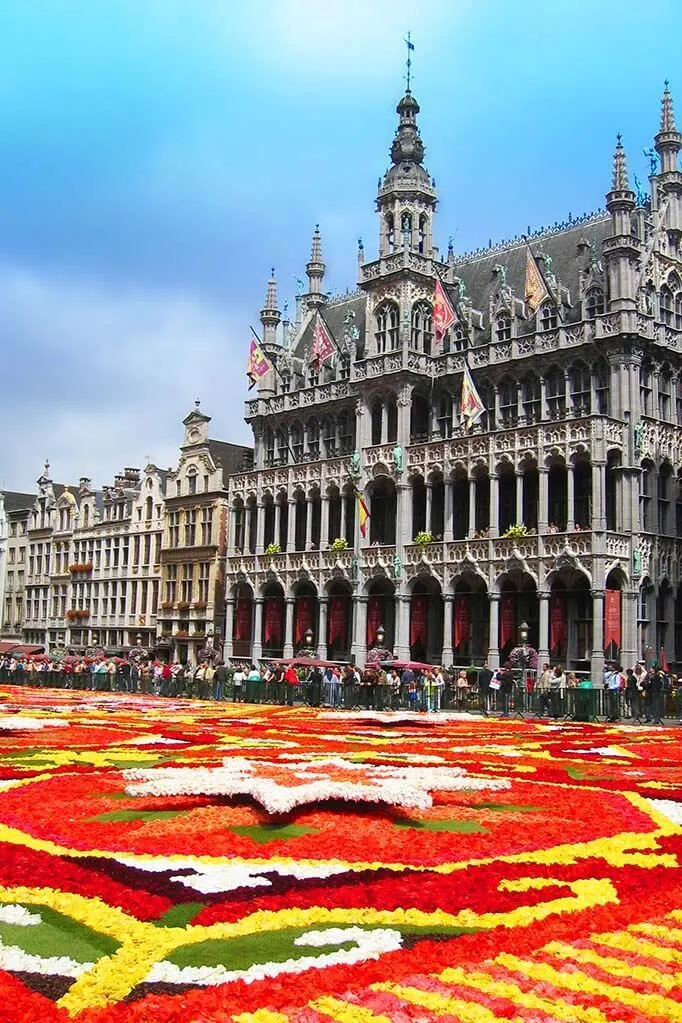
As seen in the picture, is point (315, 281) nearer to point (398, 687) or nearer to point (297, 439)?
point (297, 439)

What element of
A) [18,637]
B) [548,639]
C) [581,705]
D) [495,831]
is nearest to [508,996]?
[495,831]

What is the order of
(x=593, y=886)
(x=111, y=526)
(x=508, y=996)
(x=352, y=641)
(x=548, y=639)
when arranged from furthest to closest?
(x=111, y=526) < (x=352, y=641) < (x=548, y=639) < (x=593, y=886) < (x=508, y=996)

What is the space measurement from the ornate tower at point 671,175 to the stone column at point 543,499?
521 inches

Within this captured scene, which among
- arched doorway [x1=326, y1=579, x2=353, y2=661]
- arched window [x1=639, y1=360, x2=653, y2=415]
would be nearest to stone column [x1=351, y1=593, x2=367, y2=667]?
arched doorway [x1=326, y1=579, x2=353, y2=661]

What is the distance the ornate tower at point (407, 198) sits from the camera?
2164 inches

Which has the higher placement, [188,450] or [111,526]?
[188,450]

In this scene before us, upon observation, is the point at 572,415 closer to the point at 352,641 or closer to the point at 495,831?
the point at 352,641

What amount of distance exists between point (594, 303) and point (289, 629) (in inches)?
927

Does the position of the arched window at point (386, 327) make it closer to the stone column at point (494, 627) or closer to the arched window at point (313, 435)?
the arched window at point (313, 435)

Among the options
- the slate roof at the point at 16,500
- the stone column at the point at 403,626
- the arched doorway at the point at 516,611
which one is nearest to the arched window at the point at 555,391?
the arched doorway at the point at 516,611

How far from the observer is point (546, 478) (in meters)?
45.1

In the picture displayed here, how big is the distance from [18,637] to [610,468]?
2361 inches

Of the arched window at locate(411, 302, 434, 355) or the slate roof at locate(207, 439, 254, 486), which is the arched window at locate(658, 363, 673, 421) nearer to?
the arched window at locate(411, 302, 434, 355)

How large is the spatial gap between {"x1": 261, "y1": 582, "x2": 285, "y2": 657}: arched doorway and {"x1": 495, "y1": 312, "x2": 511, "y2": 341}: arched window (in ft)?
62.5
